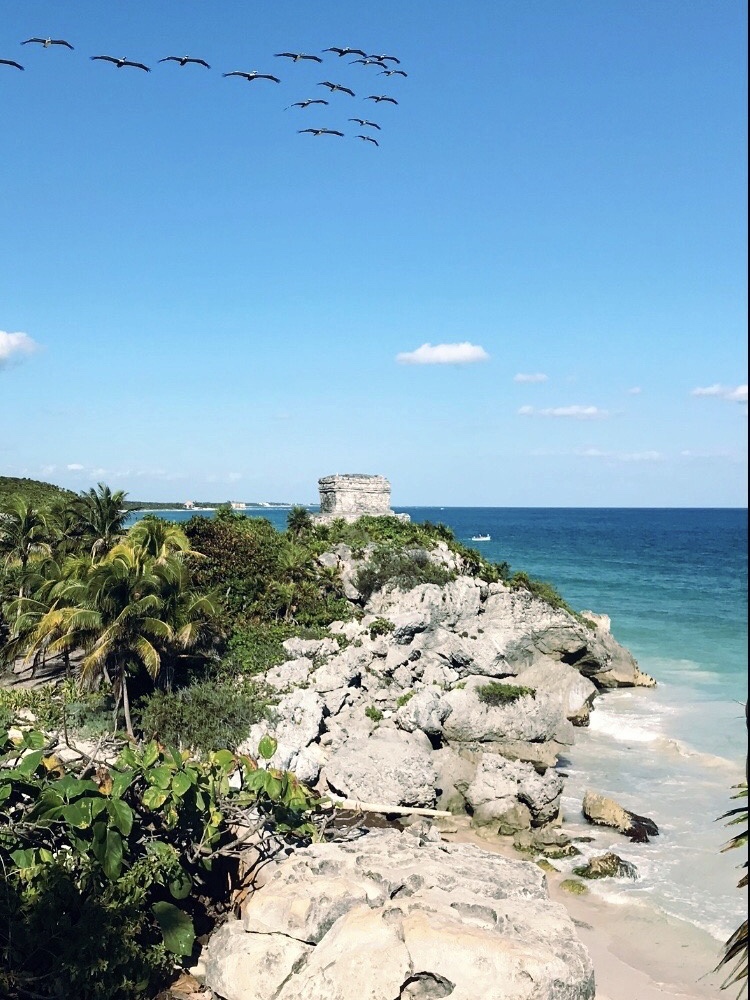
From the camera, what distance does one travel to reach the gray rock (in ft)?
55.9

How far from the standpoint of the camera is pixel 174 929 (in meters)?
8.86

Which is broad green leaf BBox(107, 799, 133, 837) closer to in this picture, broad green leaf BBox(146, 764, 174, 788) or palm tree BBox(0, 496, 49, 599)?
broad green leaf BBox(146, 764, 174, 788)

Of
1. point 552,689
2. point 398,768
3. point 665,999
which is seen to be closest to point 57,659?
point 398,768

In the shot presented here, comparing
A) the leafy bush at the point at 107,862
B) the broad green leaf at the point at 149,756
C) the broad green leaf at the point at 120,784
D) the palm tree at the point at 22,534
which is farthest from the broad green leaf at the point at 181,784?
the palm tree at the point at 22,534

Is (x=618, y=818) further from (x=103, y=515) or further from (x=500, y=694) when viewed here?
(x=103, y=515)

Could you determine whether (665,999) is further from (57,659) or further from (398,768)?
(57,659)

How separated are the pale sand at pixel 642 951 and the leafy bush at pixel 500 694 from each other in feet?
22.0

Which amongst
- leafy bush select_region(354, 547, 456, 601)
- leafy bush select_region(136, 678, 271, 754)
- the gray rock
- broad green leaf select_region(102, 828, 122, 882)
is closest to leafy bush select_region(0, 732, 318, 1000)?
broad green leaf select_region(102, 828, 122, 882)

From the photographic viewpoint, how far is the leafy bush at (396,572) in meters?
27.9

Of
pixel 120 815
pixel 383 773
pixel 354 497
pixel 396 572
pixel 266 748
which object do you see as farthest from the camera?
pixel 354 497

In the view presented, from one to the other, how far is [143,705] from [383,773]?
6625mm

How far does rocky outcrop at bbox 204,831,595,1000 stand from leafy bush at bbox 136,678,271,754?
27.4 feet

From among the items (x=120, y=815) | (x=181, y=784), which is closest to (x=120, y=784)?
(x=120, y=815)

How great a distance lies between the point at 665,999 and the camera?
1152 centimetres
